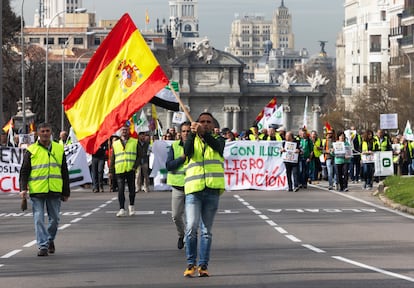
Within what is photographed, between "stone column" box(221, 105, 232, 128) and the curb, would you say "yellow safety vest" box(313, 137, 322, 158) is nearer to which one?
the curb

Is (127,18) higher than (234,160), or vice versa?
(127,18)

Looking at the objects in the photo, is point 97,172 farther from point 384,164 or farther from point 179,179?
point 179,179

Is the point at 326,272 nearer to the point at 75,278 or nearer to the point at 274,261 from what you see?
the point at 274,261

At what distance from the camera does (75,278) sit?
15914 millimetres

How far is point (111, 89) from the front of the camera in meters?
21.9

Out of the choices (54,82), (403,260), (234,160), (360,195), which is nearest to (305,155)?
(234,160)

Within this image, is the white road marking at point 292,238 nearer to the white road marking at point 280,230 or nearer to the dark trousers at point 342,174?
the white road marking at point 280,230

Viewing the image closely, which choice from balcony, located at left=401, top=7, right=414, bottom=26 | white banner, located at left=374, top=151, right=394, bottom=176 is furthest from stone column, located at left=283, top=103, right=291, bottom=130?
white banner, located at left=374, top=151, right=394, bottom=176

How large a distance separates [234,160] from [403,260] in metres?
21.9

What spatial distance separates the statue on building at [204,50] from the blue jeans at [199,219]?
98.2 m

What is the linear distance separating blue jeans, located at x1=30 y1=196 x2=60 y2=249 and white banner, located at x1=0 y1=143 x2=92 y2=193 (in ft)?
56.8

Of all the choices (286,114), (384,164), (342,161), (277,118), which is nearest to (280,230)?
(342,161)

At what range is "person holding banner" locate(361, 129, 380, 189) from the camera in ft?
128

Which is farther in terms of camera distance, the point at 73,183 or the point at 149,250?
the point at 73,183
